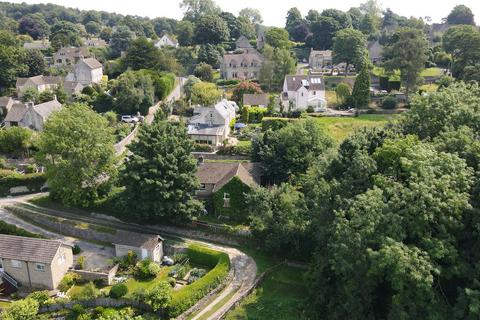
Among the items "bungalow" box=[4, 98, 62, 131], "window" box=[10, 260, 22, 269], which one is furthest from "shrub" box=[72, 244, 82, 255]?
"bungalow" box=[4, 98, 62, 131]

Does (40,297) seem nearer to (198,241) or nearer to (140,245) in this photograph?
(140,245)

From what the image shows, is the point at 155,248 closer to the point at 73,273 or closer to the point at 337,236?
the point at 73,273

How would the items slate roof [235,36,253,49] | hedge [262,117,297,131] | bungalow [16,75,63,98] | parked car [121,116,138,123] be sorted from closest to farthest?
hedge [262,117,297,131] → parked car [121,116,138,123] → bungalow [16,75,63,98] → slate roof [235,36,253,49]

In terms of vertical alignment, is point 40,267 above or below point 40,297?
above

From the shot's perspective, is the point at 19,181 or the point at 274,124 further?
the point at 274,124

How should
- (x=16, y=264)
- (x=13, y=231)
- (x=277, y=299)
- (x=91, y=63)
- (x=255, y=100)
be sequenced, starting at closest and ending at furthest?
(x=277, y=299)
(x=16, y=264)
(x=13, y=231)
(x=255, y=100)
(x=91, y=63)

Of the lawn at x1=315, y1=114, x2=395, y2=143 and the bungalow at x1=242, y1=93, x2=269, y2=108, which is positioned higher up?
the bungalow at x1=242, y1=93, x2=269, y2=108

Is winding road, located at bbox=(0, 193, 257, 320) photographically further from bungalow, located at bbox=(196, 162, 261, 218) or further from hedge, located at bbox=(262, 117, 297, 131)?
hedge, located at bbox=(262, 117, 297, 131)

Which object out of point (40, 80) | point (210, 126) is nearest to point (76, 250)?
point (210, 126)
